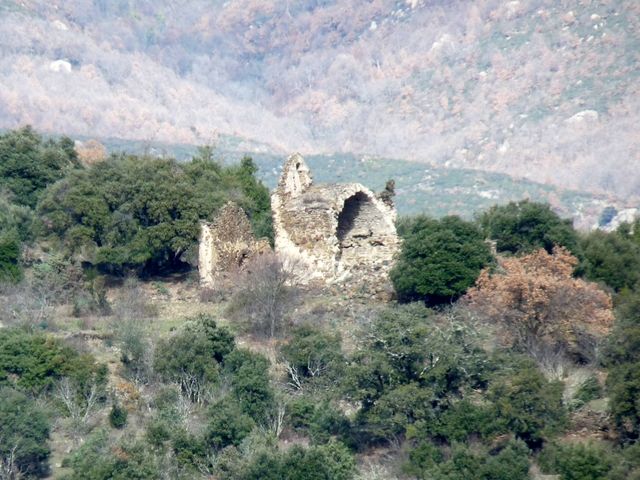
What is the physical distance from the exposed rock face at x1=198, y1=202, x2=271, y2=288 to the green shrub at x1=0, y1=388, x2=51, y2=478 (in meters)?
9.97

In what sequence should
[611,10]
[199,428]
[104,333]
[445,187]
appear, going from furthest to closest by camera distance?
[611,10] → [445,187] → [104,333] → [199,428]

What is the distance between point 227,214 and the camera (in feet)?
Answer: 125

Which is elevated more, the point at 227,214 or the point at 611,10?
the point at 611,10

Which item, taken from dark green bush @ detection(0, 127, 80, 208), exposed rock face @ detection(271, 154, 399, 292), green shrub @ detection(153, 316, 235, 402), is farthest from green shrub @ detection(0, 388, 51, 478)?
dark green bush @ detection(0, 127, 80, 208)

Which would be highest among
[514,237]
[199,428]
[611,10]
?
[611,10]

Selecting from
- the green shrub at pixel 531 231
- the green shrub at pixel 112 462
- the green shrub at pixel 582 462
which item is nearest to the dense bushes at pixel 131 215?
the green shrub at pixel 531 231

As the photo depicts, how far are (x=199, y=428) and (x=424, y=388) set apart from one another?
439 cm

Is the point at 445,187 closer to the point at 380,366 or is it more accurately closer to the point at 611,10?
the point at 611,10

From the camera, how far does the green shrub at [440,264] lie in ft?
113

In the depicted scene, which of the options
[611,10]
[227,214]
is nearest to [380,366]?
[227,214]

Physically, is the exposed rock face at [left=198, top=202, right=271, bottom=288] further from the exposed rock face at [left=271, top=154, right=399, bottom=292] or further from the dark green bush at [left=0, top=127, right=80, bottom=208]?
the dark green bush at [left=0, top=127, right=80, bottom=208]

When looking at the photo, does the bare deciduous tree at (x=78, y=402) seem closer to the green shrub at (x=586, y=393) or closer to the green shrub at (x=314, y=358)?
the green shrub at (x=314, y=358)

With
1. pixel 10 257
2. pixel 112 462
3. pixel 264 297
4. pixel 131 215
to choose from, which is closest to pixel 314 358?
pixel 264 297

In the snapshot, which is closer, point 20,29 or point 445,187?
point 445,187
